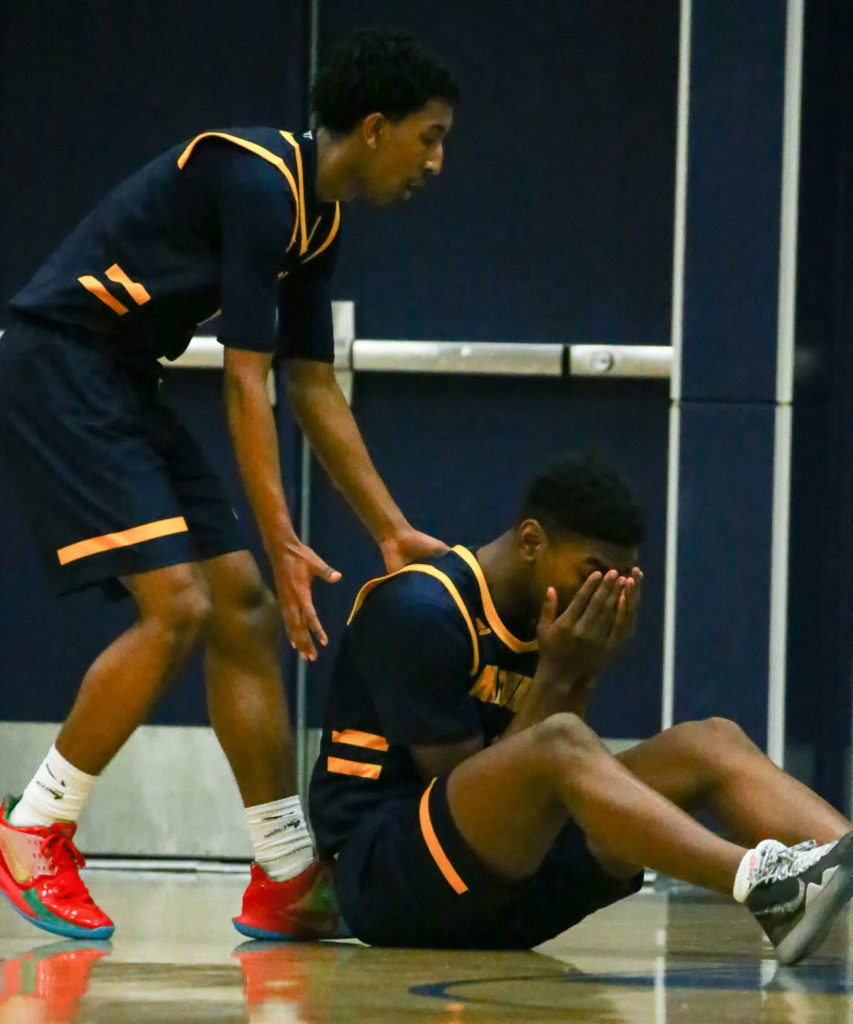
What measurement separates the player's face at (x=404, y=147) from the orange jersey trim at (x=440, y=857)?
1039mm

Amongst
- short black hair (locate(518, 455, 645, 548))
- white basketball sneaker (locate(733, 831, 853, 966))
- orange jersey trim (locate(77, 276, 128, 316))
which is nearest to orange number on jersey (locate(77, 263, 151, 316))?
orange jersey trim (locate(77, 276, 128, 316))

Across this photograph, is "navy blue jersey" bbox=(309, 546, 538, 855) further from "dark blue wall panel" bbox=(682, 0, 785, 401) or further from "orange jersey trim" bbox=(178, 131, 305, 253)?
"dark blue wall panel" bbox=(682, 0, 785, 401)

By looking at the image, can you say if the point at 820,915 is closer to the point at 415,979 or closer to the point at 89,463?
the point at 415,979

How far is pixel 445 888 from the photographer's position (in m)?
2.87

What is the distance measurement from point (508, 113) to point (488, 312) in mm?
487

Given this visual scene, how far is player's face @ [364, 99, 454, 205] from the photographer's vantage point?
3104 millimetres

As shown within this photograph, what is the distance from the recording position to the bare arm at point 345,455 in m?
3.26

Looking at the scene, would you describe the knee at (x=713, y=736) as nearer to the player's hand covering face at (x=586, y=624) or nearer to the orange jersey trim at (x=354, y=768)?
the player's hand covering face at (x=586, y=624)

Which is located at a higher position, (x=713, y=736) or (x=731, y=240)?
(x=731, y=240)

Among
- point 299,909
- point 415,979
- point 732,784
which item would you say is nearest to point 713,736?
point 732,784

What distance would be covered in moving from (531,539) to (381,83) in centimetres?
79

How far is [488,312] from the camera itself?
4.62 meters

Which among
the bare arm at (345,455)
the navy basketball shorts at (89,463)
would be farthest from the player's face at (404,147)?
the navy basketball shorts at (89,463)

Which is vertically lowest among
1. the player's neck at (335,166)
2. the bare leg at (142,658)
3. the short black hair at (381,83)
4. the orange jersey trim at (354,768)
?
the orange jersey trim at (354,768)
